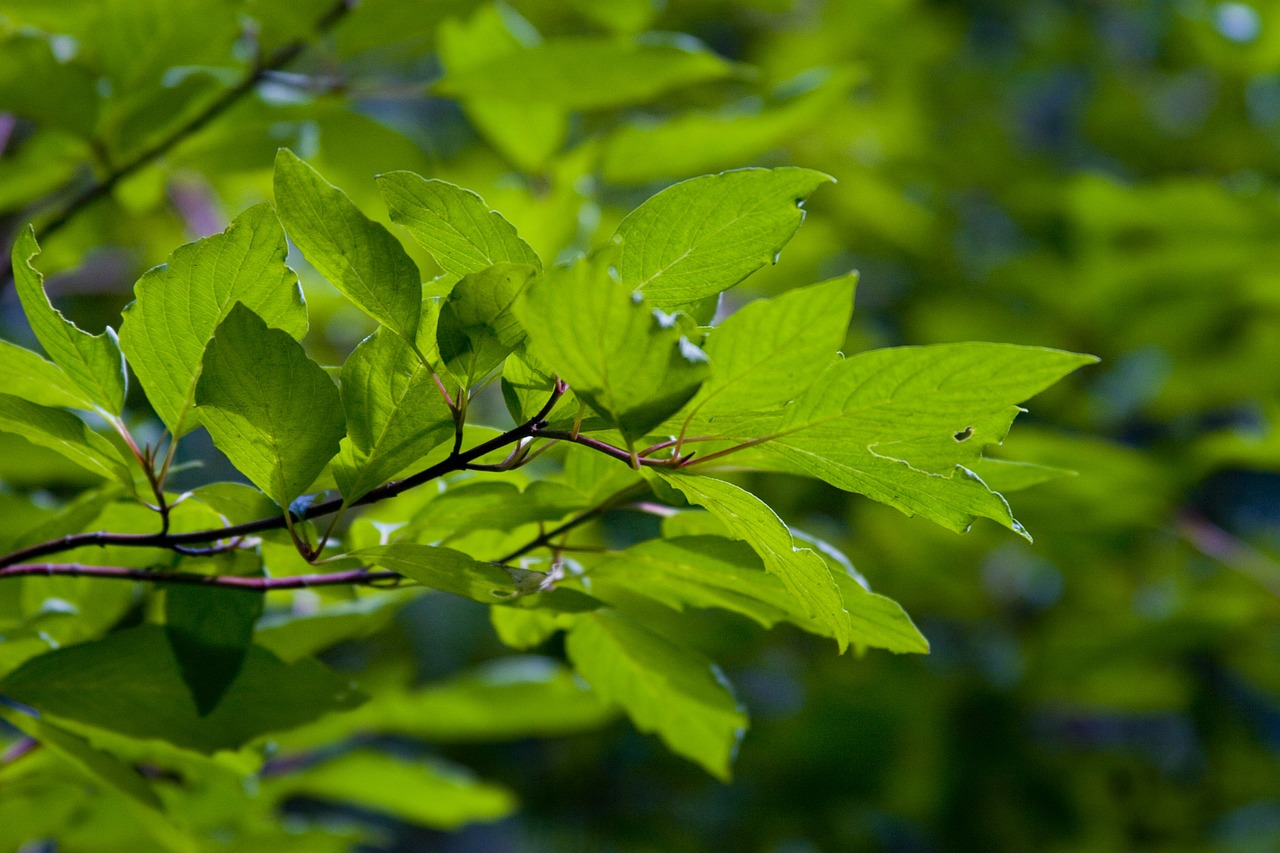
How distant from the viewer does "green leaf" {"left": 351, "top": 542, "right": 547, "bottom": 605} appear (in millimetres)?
354

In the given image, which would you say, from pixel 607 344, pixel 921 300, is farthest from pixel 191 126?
pixel 921 300

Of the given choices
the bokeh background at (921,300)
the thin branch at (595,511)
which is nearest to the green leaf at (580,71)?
the bokeh background at (921,300)

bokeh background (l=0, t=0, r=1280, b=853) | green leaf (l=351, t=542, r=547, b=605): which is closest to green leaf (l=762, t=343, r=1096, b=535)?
green leaf (l=351, t=542, r=547, b=605)

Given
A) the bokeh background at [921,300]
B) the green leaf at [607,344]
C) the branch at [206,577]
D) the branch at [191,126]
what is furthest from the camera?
the bokeh background at [921,300]

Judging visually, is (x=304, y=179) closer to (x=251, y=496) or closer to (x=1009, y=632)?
(x=251, y=496)

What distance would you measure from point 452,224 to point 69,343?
6.3 inches

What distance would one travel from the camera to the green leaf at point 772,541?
0.34 m

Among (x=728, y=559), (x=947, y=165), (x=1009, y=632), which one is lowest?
(x=1009, y=632)

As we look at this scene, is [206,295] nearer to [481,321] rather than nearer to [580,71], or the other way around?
[481,321]

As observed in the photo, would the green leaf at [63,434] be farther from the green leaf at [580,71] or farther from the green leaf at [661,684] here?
the green leaf at [580,71]

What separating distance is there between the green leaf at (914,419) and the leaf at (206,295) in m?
0.18

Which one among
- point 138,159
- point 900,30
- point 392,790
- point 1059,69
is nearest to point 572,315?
point 138,159

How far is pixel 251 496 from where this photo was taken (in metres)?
0.42

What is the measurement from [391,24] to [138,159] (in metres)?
0.20
